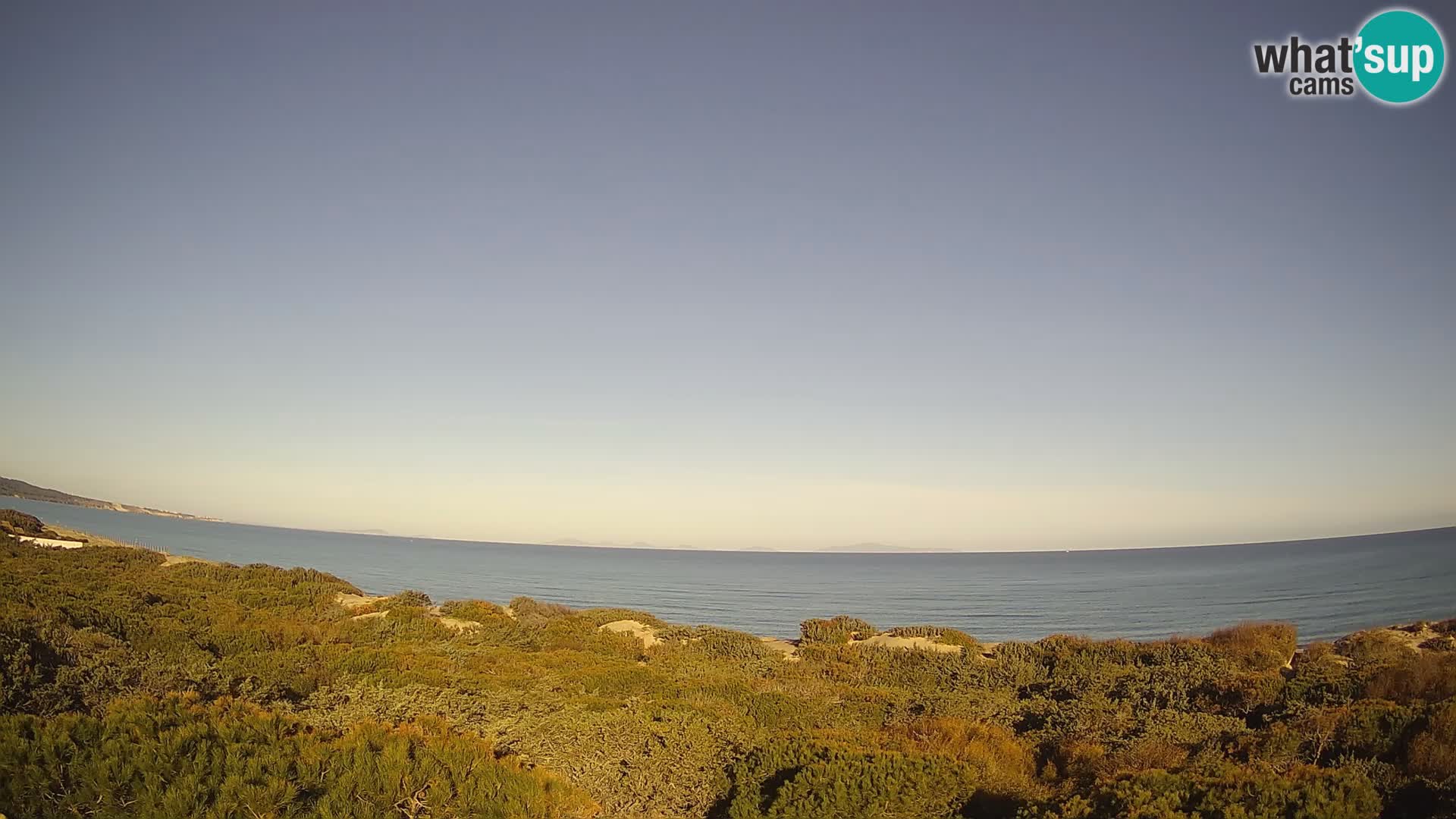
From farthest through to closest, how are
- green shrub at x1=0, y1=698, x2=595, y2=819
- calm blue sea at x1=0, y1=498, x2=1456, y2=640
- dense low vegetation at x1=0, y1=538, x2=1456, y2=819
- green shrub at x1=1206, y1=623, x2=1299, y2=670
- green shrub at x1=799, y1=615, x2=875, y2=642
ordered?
calm blue sea at x1=0, y1=498, x2=1456, y2=640 → green shrub at x1=799, y1=615, x2=875, y2=642 → green shrub at x1=1206, y1=623, x2=1299, y2=670 → dense low vegetation at x1=0, y1=538, x2=1456, y2=819 → green shrub at x1=0, y1=698, x2=595, y2=819

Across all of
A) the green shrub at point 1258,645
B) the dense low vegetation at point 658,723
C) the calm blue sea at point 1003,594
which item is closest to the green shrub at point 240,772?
the dense low vegetation at point 658,723

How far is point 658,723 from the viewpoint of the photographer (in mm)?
8469

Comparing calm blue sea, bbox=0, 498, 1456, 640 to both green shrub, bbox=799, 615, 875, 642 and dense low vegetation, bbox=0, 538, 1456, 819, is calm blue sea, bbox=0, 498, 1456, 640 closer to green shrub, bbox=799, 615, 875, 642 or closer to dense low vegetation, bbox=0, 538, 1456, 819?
green shrub, bbox=799, 615, 875, 642

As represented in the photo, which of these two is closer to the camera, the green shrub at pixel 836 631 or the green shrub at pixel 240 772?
the green shrub at pixel 240 772

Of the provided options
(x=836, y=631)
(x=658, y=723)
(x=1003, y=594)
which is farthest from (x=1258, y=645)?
(x=1003, y=594)

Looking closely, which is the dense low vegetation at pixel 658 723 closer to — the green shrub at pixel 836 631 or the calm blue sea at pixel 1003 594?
the green shrub at pixel 836 631

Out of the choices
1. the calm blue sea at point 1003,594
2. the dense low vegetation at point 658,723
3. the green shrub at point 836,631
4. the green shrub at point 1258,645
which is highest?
the dense low vegetation at point 658,723

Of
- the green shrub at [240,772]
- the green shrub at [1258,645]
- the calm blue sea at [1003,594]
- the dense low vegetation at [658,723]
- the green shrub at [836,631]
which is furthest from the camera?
the calm blue sea at [1003,594]

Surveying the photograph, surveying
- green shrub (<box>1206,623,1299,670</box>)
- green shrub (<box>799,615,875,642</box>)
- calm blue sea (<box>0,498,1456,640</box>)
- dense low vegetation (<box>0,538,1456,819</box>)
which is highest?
dense low vegetation (<box>0,538,1456,819</box>)

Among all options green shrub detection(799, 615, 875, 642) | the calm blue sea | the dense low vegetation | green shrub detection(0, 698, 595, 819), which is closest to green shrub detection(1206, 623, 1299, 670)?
the dense low vegetation

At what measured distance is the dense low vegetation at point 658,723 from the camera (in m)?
5.49

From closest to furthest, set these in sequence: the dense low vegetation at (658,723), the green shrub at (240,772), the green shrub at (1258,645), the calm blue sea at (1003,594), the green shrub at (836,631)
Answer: the green shrub at (240,772)
the dense low vegetation at (658,723)
the green shrub at (1258,645)
the green shrub at (836,631)
the calm blue sea at (1003,594)

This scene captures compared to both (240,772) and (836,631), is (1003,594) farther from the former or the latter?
(240,772)

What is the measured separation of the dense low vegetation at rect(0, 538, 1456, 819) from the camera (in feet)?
18.0
